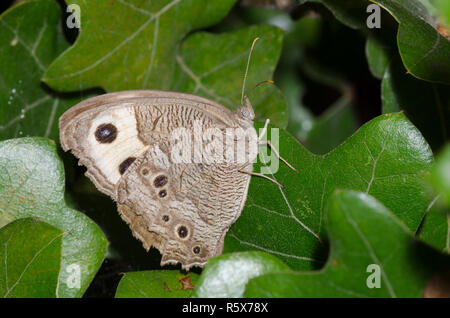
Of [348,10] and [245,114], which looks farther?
[348,10]

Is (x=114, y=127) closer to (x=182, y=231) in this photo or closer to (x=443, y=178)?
(x=182, y=231)

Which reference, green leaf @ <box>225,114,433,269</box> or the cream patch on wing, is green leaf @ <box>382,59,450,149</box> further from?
the cream patch on wing

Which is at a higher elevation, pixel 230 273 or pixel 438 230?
pixel 438 230

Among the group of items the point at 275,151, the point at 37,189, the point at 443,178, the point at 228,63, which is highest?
the point at 443,178

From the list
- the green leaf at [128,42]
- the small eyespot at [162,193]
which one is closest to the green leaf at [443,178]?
the small eyespot at [162,193]

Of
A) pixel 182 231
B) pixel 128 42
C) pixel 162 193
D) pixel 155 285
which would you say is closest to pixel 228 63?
pixel 128 42

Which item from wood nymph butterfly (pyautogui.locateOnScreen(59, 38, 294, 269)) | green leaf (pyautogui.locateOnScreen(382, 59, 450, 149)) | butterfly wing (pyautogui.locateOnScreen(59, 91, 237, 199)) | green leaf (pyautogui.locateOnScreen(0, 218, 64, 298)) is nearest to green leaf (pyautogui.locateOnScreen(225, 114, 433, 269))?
wood nymph butterfly (pyautogui.locateOnScreen(59, 38, 294, 269))
